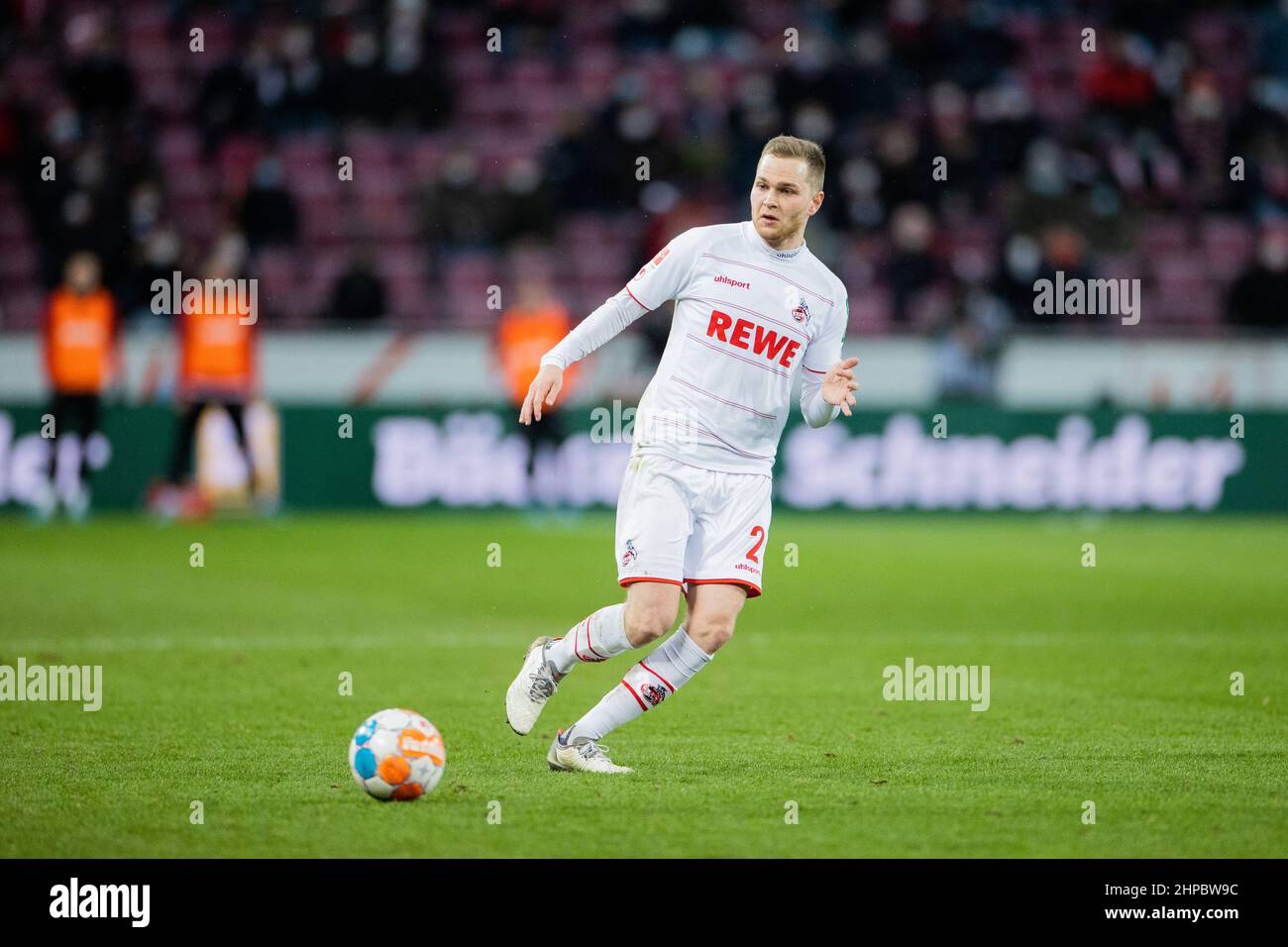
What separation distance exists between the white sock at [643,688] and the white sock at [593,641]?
0.39 feet

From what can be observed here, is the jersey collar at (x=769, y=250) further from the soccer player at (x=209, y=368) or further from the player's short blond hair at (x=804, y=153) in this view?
the soccer player at (x=209, y=368)

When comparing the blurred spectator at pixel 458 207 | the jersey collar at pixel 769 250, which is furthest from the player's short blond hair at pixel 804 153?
the blurred spectator at pixel 458 207

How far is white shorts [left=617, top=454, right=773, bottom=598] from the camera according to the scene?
6203 millimetres

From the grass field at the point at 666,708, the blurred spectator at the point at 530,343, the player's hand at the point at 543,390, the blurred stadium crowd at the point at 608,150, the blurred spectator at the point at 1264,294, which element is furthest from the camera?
the blurred stadium crowd at the point at 608,150

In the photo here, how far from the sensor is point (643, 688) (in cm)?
630

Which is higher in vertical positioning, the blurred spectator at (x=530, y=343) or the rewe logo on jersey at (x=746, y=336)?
the blurred spectator at (x=530, y=343)

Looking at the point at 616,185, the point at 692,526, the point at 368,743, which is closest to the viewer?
the point at 368,743

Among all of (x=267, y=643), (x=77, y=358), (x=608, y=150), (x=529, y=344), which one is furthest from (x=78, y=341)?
(x=267, y=643)

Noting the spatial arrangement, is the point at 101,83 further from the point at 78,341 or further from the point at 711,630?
the point at 711,630

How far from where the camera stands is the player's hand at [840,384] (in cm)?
615
